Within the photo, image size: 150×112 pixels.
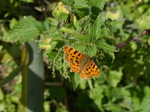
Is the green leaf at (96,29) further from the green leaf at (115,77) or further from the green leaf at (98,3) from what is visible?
the green leaf at (115,77)

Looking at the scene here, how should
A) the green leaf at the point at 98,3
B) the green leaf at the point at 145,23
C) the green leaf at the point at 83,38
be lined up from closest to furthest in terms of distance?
1. the green leaf at the point at 83,38
2. the green leaf at the point at 98,3
3. the green leaf at the point at 145,23

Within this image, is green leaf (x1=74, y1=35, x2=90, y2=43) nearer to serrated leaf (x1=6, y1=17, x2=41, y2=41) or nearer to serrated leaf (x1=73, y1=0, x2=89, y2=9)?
serrated leaf (x1=73, y1=0, x2=89, y2=9)

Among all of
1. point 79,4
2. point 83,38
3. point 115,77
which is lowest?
point 115,77

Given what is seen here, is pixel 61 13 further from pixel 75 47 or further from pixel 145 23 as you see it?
pixel 145 23

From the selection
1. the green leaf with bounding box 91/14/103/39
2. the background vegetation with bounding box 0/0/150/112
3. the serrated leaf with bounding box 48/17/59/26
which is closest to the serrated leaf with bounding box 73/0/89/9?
the background vegetation with bounding box 0/0/150/112

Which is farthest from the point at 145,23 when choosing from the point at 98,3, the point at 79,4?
the point at 79,4

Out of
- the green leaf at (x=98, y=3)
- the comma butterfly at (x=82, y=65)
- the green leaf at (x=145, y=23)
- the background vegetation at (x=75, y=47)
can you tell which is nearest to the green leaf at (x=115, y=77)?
the background vegetation at (x=75, y=47)
